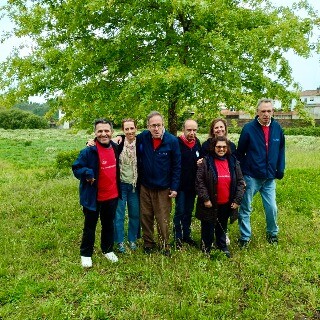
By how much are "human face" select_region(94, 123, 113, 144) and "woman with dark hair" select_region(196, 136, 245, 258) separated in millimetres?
1568

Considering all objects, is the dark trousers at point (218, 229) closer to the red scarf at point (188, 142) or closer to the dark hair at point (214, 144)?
the dark hair at point (214, 144)

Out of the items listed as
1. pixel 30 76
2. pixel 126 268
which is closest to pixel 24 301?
pixel 126 268

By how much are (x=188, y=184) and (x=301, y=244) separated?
236 centimetres

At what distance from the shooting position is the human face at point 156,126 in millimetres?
6008

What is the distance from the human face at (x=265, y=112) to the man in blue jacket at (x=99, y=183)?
103 inches

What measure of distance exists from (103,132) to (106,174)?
26.8 inches

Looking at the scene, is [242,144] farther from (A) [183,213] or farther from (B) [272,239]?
(B) [272,239]

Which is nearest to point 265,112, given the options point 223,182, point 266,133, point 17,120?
point 266,133

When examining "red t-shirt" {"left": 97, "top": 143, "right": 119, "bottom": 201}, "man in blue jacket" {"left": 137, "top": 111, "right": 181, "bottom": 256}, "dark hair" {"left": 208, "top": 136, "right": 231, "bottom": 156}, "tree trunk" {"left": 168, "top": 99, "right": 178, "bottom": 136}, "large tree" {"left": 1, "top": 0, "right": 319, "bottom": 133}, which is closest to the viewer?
"red t-shirt" {"left": 97, "top": 143, "right": 119, "bottom": 201}

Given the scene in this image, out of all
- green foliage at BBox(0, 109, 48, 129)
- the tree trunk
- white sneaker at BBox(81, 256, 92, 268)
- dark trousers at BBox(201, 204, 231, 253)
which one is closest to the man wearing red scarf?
dark trousers at BBox(201, 204, 231, 253)

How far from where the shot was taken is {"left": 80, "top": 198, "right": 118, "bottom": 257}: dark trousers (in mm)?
6000

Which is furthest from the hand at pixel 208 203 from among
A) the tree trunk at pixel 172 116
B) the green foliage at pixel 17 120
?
the green foliage at pixel 17 120

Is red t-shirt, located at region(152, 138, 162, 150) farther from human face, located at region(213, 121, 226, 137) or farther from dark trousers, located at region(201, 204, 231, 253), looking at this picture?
dark trousers, located at region(201, 204, 231, 253)

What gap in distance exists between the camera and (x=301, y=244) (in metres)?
6.70
